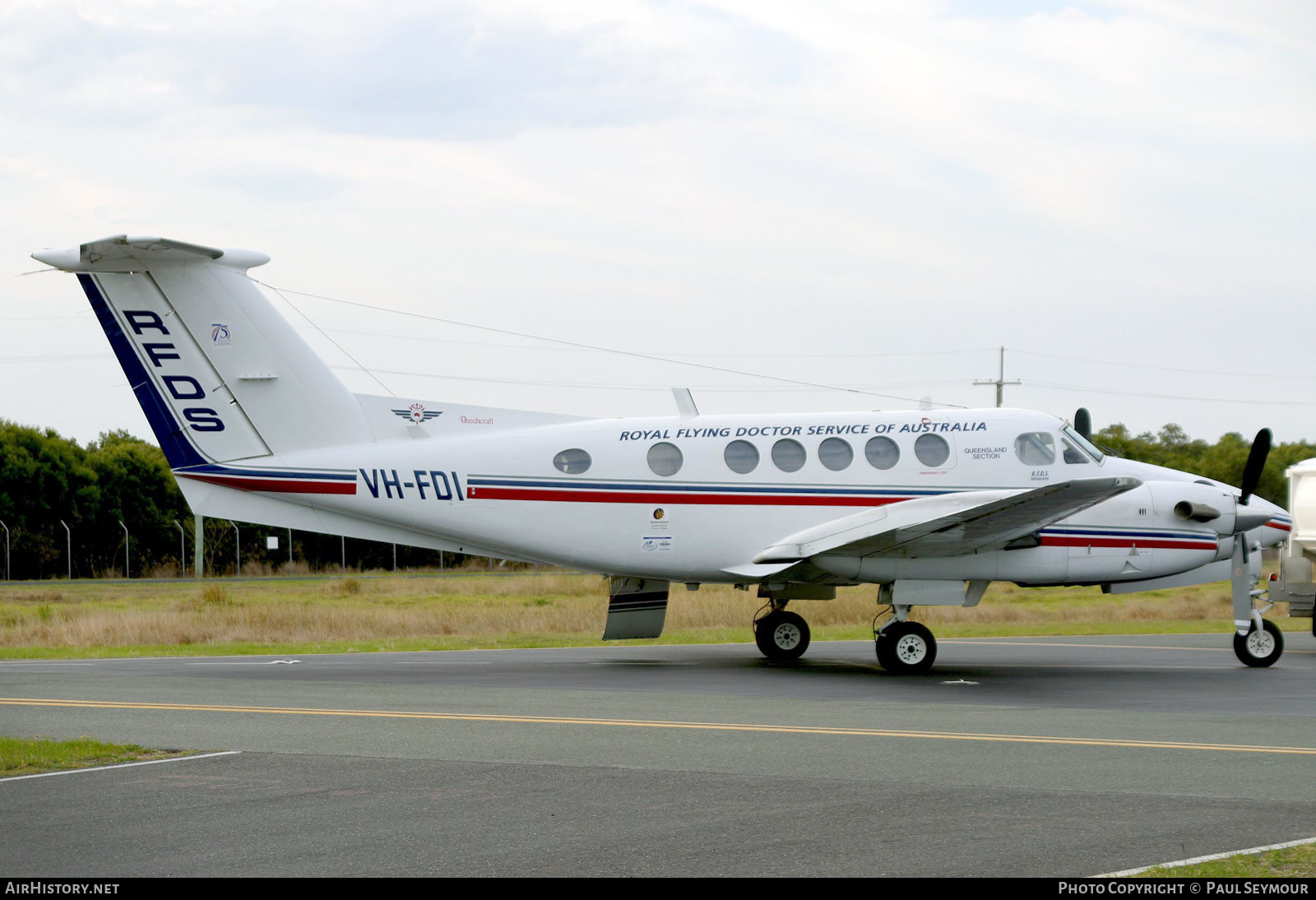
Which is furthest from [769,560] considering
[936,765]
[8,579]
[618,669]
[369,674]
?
[8,579]

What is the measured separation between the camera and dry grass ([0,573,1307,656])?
2742 centimetres

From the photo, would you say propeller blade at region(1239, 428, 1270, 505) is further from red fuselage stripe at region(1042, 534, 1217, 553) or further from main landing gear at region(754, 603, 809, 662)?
main landing gear at region(754, 603, 809, 662)

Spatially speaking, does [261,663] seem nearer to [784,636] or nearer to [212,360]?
[212,360]

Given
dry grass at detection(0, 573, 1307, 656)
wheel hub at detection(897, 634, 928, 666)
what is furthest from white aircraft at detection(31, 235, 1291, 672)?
dry grass at detection(0, 573, 1307, 656)

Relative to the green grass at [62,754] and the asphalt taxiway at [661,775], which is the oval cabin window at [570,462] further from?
the green grass at [62,754]

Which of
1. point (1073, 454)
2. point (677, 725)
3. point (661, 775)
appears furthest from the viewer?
point (1073, 454)

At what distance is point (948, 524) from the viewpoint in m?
17.5

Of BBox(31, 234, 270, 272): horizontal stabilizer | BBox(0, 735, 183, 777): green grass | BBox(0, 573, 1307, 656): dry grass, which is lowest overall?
BBox(0, 573, 1307, 656): dry grass

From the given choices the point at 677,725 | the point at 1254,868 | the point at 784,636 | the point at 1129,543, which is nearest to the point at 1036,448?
the point at 1129,543

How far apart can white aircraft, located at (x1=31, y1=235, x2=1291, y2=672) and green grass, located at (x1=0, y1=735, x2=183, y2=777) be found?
7542 millimetres

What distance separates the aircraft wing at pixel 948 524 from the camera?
16.8 metres

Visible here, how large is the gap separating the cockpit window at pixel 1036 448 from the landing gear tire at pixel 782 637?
14.4ft

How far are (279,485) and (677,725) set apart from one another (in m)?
8.43

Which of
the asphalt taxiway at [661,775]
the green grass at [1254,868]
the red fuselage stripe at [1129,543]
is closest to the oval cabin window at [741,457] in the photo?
the asphalt taxiway at [661,775]
